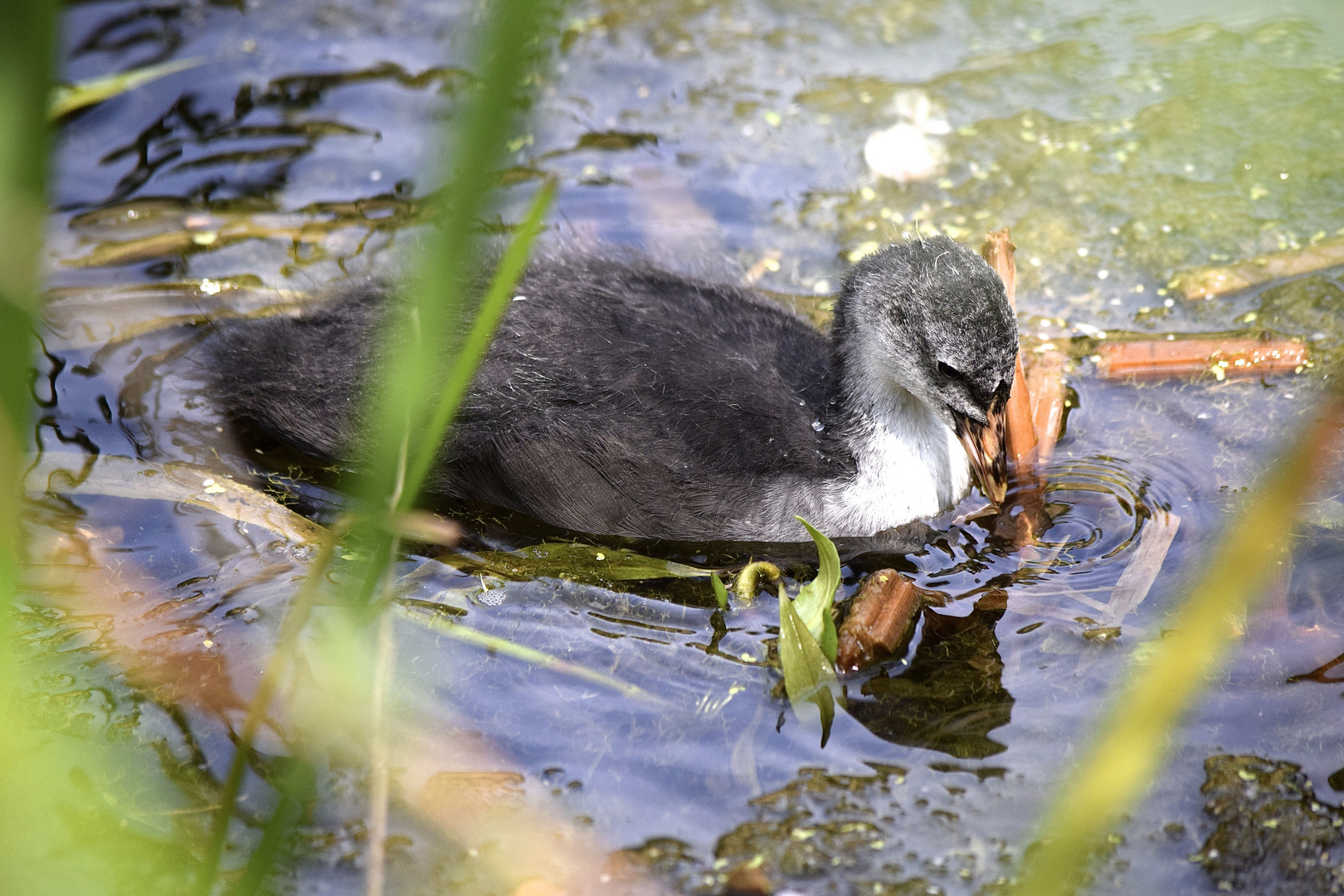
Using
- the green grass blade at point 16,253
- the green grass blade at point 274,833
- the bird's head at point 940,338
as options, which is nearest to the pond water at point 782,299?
the bird's head at point 940,338

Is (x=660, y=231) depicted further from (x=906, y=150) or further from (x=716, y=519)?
(x=716, y=519)

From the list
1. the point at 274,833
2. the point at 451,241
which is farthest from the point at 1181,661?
the point at 274,833

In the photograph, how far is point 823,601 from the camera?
121 inches

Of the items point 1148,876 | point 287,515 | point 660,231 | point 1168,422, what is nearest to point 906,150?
point 660,231

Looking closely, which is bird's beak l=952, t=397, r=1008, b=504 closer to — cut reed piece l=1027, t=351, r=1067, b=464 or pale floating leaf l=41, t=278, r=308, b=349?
cut reed piece l=1027, t=351, r=1067, b=464

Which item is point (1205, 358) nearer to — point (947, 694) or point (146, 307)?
point (947, 694)

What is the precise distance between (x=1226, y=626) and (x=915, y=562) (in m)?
0.89

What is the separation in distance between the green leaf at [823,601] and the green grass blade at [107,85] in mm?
4038

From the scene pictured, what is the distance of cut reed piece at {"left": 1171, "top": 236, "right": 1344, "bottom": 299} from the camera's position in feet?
14.7

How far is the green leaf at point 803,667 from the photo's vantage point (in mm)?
2988

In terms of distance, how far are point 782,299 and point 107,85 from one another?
10.8 ft

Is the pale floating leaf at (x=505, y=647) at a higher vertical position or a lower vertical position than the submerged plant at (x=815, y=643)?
lower

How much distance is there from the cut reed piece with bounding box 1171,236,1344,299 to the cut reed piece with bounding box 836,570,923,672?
201 cm

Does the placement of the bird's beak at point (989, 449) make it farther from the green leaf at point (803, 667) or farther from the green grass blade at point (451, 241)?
the green grass blade at point (451, 241)
